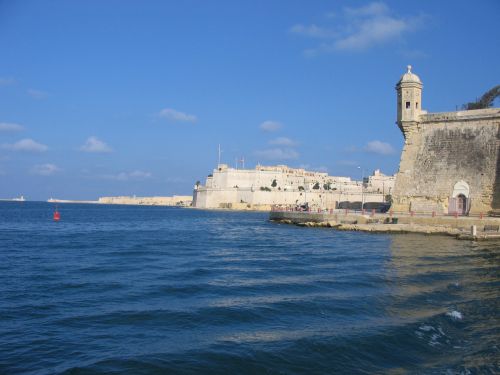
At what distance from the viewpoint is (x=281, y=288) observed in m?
9.48

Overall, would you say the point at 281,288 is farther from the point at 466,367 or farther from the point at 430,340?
the point at 466,367

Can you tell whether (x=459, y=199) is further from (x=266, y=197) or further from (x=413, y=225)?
(x=266, y=197)

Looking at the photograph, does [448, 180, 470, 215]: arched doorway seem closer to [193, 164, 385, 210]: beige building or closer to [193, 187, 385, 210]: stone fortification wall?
[193, 164, 385, 210]: beige building

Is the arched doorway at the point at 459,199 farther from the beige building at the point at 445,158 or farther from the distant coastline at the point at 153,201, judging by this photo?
the distant coastline at the point at 153,201

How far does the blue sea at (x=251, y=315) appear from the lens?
17.8ft

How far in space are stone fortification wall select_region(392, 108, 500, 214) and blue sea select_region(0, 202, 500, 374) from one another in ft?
36.2

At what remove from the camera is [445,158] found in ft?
83.1

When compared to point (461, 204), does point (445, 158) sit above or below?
above

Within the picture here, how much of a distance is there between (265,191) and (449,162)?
47.5 m

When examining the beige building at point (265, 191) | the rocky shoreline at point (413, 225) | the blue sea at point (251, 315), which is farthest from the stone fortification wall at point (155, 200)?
the blue sea at point (251, 315)

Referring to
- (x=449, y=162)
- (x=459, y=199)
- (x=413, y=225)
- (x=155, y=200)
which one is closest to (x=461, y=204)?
(x=459, y=199)

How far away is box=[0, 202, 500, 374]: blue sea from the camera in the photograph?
17.8 ft

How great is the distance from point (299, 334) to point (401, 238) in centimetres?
1481

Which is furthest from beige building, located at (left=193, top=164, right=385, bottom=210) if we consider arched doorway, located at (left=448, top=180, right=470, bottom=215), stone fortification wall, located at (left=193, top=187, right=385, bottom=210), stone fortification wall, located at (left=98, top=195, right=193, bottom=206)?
arched doorway, located at (left=448, top=180, right=470, bottom=215)
